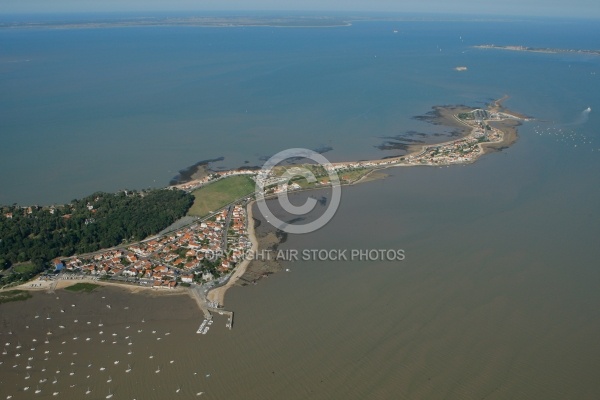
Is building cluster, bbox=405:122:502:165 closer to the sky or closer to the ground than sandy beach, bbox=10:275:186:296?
closer to the sky

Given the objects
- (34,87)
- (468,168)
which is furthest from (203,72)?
(468,168)

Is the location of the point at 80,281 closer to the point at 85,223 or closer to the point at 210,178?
the point at 85,223

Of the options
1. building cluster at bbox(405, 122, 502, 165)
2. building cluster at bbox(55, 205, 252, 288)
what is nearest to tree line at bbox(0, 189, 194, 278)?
→ building cluster at bbox(55, 205, 252, 288)

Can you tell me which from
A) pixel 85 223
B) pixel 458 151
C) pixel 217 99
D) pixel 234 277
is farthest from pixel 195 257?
pixel 217 99

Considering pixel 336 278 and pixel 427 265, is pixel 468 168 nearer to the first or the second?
pixel 427 265

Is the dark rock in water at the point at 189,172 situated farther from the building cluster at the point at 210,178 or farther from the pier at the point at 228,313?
the pier at the point at 228,313

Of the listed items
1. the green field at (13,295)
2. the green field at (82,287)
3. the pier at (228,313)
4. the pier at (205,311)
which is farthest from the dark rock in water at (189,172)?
the pier at (228,313)

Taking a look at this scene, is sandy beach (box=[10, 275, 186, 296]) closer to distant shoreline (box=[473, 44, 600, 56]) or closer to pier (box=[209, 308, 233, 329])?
pier (box=[209, 308, 233, 329])
